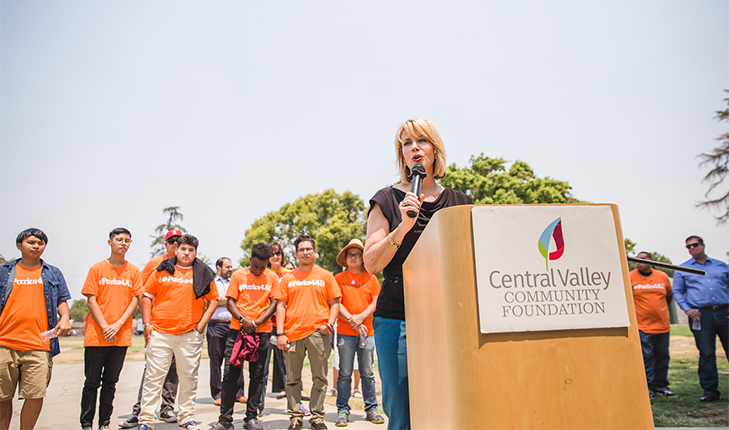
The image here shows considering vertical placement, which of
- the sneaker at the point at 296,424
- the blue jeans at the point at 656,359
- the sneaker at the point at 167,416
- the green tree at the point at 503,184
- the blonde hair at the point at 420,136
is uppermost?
the green tree at the point at 503,184

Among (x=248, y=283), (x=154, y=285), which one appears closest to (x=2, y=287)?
(x=154, y=285)

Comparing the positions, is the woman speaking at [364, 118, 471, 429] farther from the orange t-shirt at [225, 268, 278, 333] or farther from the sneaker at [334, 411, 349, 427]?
the orange t-shirt at [225, 268, 278, 333]

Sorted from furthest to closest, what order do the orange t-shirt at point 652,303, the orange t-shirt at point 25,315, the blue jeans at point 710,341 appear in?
the orange t-shirt at point 652,303
the blue jeans at point 710,341
the orange t-shirt at point 25,315

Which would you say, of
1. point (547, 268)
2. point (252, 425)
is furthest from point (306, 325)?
point (547, 268)

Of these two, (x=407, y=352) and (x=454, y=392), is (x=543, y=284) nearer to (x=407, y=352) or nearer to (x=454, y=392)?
(x=454, y=392)

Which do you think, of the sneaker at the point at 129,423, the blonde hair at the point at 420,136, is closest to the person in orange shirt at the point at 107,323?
the sneaker at the point at 129,423

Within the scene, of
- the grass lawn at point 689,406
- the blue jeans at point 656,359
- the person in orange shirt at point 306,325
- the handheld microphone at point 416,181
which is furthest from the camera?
the blue jeans at point 656,359

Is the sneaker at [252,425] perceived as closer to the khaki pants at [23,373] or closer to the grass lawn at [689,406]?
the khaki pants at [23,373]

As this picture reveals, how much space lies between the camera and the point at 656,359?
25.0ft

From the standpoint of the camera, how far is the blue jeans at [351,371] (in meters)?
6.11

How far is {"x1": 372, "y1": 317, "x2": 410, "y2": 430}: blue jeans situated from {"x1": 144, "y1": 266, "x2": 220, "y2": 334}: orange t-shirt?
4024 mm

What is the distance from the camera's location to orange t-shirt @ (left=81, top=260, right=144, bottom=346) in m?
5.45

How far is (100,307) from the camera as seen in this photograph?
5559 mm

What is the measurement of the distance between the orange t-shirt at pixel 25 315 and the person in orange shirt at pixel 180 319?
1.06 meters
